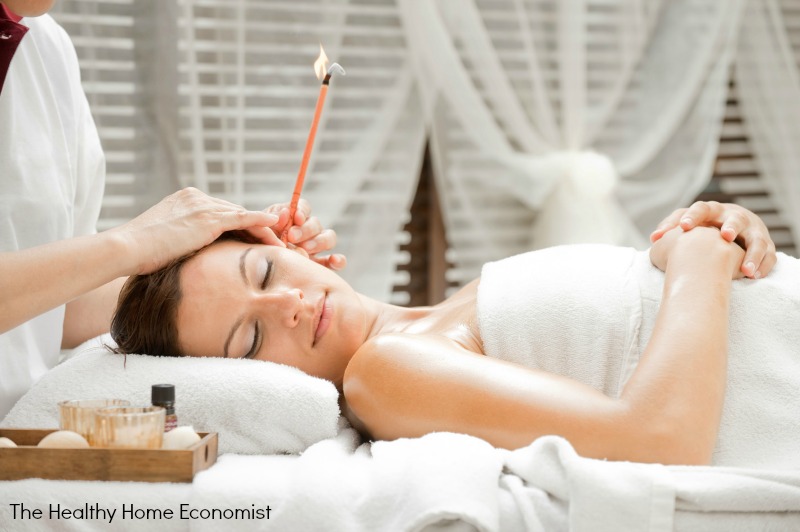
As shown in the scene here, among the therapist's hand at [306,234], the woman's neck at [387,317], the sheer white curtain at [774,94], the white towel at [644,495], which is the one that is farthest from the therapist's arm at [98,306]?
the sheer white curtain at [774,94]

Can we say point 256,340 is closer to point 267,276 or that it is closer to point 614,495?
point 267,276

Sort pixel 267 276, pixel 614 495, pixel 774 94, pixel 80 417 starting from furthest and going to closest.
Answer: pixel 774 94 < pixel 267 276 < pixel 80 417 < pixel 614 495

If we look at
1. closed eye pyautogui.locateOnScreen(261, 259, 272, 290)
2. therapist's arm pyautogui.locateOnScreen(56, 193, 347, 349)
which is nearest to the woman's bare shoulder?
closed eye pyautogui.locateOnScreen(261, 259, 272, 290)

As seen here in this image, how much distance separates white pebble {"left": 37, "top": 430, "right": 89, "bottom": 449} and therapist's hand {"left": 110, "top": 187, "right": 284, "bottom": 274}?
30 centimetres

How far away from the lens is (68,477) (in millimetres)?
1198

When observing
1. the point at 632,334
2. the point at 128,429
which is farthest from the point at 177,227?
the point at 632,334

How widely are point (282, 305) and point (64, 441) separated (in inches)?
17.2

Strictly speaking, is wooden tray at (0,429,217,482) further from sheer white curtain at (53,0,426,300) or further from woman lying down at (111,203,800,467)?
sheer white curtain at (53,0,426,300)

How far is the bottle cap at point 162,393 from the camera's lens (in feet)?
4.15

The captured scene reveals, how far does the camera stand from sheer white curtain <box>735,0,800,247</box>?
3.77 meters

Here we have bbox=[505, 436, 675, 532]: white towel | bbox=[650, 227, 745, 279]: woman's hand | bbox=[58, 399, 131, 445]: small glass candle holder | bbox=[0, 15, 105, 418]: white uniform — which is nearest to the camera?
bbox=[505, 436, 675, 532]: white towel

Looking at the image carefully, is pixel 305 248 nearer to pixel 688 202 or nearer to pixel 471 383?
pixel 471 383

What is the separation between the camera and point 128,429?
1.19 m

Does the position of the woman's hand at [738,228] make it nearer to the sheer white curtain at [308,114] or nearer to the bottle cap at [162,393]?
the bottle cap at [162,393]
